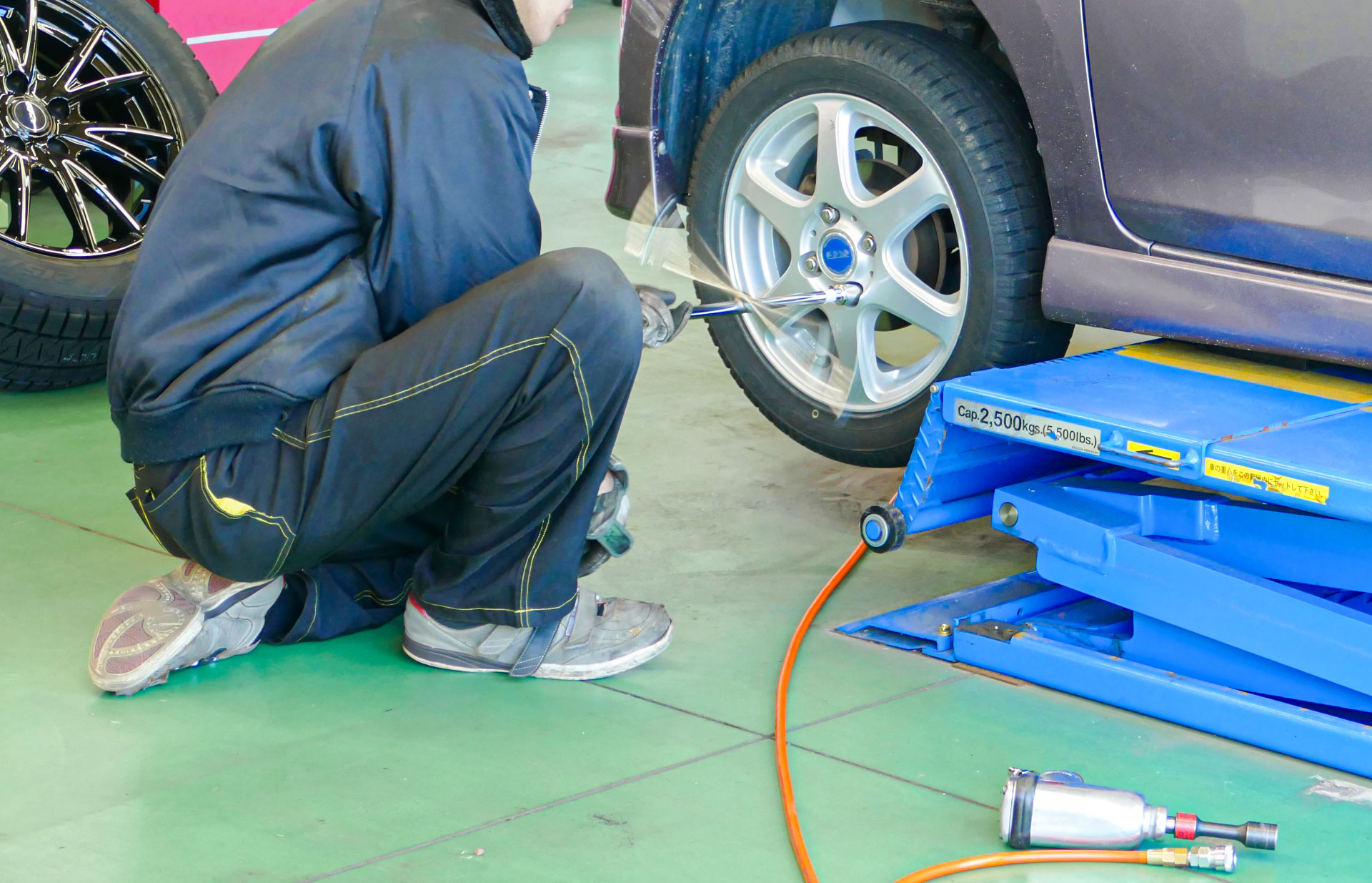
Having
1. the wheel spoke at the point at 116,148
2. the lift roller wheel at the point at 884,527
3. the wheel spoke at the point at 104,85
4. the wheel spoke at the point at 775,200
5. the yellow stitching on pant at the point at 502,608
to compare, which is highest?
the wheel spoke at the point at 775,200

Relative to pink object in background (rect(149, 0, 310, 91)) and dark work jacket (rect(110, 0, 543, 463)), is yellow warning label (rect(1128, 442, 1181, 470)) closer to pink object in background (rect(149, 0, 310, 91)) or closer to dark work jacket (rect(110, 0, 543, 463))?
dark work jacket (rect(110, 0, 543, 463))

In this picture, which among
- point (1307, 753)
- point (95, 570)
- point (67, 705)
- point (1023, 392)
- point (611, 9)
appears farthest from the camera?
point (611, 9)

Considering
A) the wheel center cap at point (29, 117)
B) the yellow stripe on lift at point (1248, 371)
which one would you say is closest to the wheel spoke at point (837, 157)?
the yellow stripe on lift at point (1248, 371)

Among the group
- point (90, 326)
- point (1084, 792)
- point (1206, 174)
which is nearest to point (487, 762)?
point (1084, 792)

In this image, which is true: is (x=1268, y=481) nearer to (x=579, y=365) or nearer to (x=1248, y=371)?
(x=1248, y=371)

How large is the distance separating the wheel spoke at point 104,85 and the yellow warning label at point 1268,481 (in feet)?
9.92

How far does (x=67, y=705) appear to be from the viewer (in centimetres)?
234

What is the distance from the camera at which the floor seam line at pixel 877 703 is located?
2.30 m

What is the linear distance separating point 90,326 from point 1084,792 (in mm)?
2878

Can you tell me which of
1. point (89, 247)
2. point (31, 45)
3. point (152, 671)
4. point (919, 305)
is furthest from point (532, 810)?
point (31, 45)

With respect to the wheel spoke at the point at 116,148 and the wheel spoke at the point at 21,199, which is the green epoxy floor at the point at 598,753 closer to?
the wheel spoke at the point at 21,199

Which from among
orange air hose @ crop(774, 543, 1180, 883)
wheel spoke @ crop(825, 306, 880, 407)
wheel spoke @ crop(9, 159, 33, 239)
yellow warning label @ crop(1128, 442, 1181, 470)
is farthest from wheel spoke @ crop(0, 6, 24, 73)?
yellow warning label @ crop(1128, 442, 1181, 470)

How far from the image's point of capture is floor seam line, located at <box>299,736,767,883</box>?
1.89 m

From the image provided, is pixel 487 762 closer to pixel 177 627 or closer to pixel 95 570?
pixel 177 627
